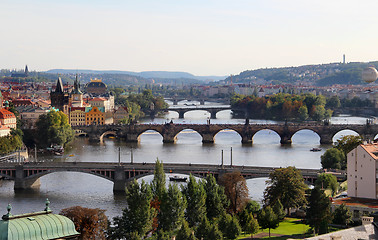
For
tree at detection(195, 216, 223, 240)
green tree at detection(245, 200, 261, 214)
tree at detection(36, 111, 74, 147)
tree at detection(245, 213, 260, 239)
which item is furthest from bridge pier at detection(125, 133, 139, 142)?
tree at detection(195, 216, 223, 240)

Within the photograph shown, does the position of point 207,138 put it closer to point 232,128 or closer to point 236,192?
point 232,128

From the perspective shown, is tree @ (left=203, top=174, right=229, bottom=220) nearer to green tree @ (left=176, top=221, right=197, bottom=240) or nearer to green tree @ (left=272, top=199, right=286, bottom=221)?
green tree @ (left=272, top=199, right=286, bottom=221)

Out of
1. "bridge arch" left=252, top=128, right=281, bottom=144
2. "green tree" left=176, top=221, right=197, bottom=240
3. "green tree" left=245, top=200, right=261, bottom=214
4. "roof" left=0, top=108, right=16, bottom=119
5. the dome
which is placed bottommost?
A: "bridge arch" left=252, top=128, right=281, bottom=144

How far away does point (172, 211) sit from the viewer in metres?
30.0

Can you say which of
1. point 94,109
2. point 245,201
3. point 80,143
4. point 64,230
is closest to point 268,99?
point 94,109

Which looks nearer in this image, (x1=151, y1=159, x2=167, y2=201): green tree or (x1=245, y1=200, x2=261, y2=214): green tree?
(x1=151, y1=159, x2=167, y2=201): green tree

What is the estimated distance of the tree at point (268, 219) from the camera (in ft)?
97.6

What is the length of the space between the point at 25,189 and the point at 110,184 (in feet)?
16.4

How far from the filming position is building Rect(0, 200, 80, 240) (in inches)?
660

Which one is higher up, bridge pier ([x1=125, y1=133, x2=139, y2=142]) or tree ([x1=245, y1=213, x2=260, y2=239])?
tree ([x1=245, y1=213, x2=260, y2=239])

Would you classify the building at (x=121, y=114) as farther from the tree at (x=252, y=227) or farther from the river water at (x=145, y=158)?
the tree at (x=252, y=227)

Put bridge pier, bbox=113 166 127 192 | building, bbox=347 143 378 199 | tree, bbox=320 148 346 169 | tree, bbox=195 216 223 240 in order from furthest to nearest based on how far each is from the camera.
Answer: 1. tree, bbox=320 148 346 169
2. bridge pier, bbox=113 166 127 192
3. building, bbox=347 143 378 199
4. tree, bbox=195 216 223 240

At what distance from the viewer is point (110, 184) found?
45.2 metres

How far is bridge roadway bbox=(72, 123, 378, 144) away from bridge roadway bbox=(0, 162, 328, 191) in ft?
90.7
